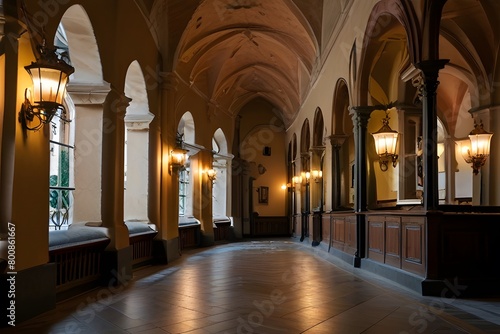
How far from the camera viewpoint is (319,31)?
1448 cm

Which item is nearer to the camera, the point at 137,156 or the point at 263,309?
the point at 263,309

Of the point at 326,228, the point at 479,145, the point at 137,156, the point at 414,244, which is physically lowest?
the point at 326,228

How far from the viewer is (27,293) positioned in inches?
202

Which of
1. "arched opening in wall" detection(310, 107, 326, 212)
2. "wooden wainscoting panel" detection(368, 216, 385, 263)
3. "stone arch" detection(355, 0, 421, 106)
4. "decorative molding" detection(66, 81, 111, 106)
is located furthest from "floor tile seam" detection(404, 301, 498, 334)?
"arched opening in wall" detection(310, 107, 326, 212)

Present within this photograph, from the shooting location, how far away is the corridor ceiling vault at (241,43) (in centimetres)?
1274

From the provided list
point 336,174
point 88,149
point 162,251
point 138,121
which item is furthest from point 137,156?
point 336,174

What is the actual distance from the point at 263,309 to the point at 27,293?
269 cm

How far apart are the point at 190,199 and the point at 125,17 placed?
9633 millimetres

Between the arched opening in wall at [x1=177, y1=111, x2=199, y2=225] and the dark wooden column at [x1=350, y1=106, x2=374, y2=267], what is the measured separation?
784 cm

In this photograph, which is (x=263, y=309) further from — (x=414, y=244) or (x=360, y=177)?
(x=360, y=177)

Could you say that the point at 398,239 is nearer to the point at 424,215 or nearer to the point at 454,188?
the point at 424,215

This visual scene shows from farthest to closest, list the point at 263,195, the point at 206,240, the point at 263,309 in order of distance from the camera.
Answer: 1. the point at 263,195
2. the point at 206,240
3. the point at 263,309

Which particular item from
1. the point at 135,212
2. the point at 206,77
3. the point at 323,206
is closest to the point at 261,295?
the point at 135,212

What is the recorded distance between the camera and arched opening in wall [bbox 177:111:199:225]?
17.0 m
